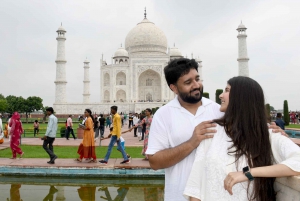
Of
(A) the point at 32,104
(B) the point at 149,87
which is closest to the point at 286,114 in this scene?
(B) the point at 149,87

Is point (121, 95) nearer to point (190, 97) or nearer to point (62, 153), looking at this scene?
point (62, 153)

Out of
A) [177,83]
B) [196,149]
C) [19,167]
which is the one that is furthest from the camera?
[19,167]

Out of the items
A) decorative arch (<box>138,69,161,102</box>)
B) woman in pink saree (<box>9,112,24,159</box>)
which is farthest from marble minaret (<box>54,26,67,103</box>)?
woman in pink saree (<box>9,112,24,159</box>)

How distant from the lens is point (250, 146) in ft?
4.06

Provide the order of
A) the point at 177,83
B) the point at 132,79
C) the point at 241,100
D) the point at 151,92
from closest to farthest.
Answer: the point at 241,100, the point at 177,83, the point at 132,79, the point at 151,92

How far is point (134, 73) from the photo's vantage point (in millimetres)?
32500

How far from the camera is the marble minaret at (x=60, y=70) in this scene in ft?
92.8

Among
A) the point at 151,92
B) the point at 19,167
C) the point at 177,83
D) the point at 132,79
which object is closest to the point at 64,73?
the point at 132,79

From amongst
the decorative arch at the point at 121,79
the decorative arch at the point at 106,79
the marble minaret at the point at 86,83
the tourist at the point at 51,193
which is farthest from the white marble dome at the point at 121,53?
the tourist at the point at 51,193

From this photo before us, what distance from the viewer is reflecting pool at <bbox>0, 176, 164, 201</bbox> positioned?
3.59m

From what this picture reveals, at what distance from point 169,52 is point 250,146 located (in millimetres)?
34527

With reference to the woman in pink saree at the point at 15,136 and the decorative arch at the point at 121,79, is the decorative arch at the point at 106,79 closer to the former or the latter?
the decorative arch at the point at 121,79

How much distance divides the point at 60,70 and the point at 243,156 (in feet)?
93.8

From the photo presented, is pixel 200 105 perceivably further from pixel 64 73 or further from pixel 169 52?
pixel 169 52
